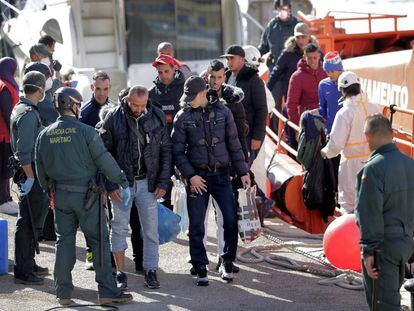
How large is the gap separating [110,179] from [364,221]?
233cm

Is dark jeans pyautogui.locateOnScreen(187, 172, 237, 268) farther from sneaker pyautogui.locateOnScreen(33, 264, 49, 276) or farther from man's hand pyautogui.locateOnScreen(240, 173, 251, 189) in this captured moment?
sneaker pyautogui.locateOnScreen(33, 264, 49, 276)

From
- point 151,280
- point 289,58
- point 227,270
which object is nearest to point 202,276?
point 227,270

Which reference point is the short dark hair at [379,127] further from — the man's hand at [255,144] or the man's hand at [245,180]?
the man's hand at [255,144]

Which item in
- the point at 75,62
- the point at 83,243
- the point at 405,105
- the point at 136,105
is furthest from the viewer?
the point at 75,62

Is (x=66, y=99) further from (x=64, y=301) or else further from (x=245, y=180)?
(x=245, y=180)

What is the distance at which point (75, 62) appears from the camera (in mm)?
19547

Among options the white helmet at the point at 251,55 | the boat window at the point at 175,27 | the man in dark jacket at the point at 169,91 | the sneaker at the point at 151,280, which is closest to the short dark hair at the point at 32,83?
the man in dark jacket at the point at 169,91

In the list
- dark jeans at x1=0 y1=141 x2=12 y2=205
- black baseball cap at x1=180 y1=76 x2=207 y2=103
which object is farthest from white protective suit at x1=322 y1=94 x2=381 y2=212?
dark jeans at x1=0 y1=141 x2=12 y2=205

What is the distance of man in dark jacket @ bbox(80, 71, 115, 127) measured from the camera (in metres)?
9.45

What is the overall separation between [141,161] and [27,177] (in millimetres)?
1087

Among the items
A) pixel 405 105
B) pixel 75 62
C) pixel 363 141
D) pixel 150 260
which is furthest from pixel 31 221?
pixel 75 62

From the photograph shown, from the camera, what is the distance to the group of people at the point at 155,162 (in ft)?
22.3

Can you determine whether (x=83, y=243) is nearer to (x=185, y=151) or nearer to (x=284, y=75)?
(x=185, y=151)

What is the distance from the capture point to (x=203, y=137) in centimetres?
894
